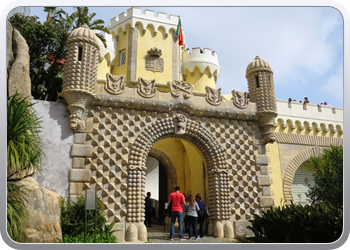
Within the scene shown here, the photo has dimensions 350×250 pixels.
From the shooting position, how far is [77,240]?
10289 millimetres

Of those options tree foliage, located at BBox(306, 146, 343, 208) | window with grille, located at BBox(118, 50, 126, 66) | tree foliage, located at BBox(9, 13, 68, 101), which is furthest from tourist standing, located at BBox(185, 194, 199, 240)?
window with grille, located at BBox(118, 50, 126, 66)

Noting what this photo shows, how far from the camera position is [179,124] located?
537 inches

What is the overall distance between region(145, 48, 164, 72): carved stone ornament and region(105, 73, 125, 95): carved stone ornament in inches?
253

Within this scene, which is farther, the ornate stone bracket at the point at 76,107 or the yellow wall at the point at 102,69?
the yellow wall at the point at 102,69

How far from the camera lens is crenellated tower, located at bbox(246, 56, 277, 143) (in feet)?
49.3

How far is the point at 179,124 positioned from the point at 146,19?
927cm

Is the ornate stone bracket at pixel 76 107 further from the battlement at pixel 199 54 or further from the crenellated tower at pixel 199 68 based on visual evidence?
the battlement at pixel 199 54

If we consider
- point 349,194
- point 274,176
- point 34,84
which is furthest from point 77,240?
point 274,176

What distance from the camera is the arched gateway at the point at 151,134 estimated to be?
40.3 feet

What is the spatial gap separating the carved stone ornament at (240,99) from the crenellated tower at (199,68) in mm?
6654

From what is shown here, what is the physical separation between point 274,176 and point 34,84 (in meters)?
13.2

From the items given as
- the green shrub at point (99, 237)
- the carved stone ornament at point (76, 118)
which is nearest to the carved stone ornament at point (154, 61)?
the carved stone ornament at point (76, 118)

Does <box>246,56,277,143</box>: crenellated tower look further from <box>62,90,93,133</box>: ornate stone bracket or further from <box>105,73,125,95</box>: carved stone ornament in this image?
<box>62,90,93,133</box>: ornate stone bracket

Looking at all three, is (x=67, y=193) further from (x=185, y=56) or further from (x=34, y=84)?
(x=185, y=56)
